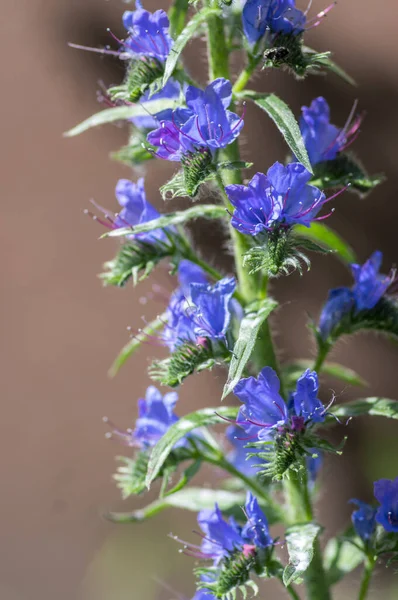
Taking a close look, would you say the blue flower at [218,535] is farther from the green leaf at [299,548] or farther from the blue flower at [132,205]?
the blue flower at [132,205]

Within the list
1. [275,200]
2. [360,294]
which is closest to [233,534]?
[360,294]

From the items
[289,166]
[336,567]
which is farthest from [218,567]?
[289,166]

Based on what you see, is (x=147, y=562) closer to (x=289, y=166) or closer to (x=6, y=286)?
(x=6, y=286)

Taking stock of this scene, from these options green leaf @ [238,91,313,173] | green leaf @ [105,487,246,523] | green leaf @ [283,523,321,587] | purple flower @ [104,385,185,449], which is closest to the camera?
green leaf @ [238,91,313,173]

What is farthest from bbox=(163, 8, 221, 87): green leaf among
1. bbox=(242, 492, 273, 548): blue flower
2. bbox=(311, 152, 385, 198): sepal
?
bbox=(242, 492, 273, 548): blue flower

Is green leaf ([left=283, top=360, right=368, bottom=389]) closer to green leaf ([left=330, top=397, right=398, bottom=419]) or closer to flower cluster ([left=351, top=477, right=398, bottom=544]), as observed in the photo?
green leaf ([left=330, top=397, right=398, bottom=419])

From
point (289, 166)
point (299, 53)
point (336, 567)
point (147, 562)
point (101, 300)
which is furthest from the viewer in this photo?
point (101, 300)

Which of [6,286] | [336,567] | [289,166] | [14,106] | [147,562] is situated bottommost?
[147,562]
